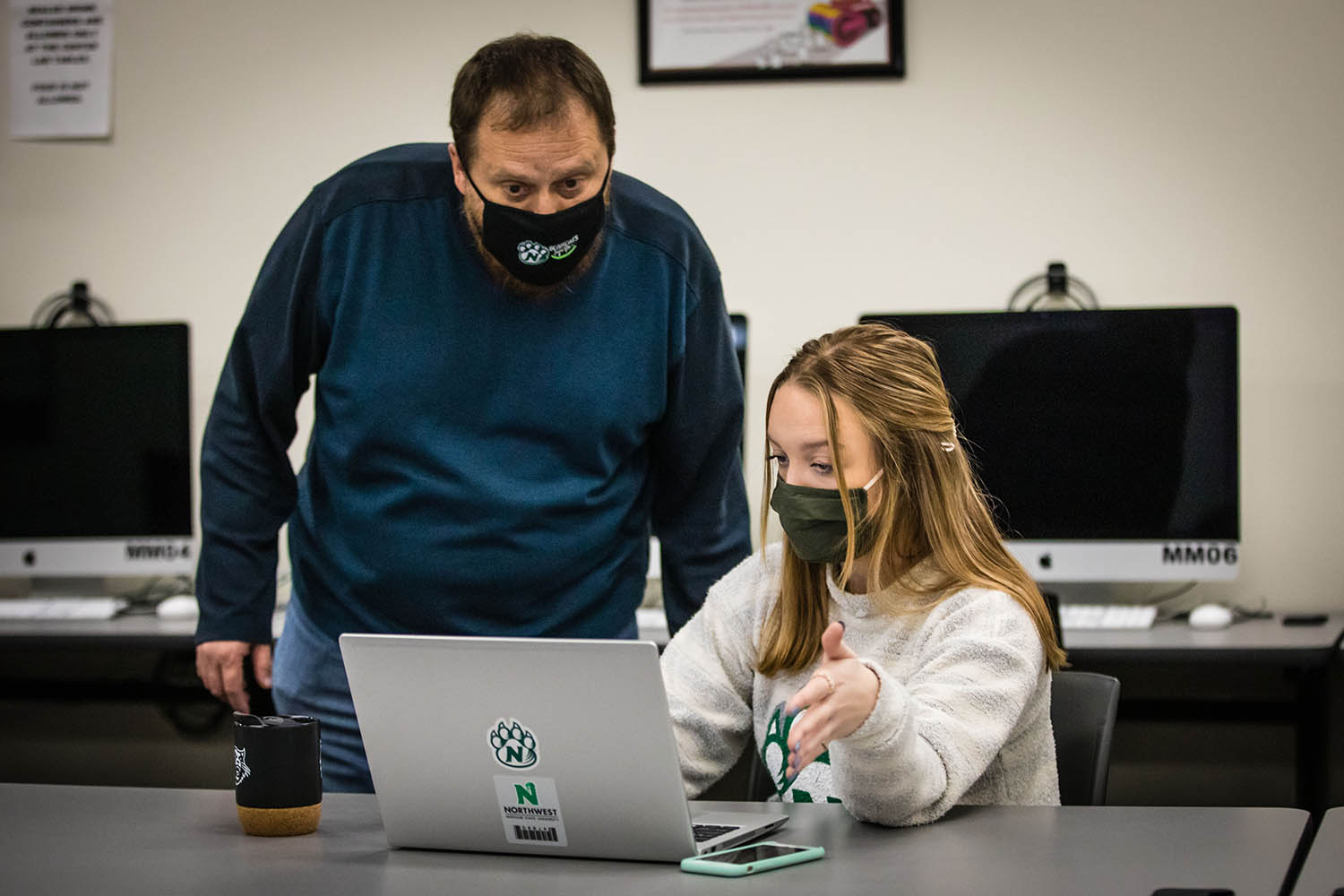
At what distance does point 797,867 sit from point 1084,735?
49 centimetres

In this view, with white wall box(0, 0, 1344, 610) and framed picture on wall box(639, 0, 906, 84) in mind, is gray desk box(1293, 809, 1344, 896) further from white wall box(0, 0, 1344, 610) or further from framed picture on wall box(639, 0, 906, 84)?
framed picture on wall box(639, 0, 906, 84)

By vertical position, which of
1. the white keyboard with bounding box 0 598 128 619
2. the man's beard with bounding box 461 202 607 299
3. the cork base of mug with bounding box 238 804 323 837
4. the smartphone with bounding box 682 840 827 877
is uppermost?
the man's beard with bounding box 461 202 607 299

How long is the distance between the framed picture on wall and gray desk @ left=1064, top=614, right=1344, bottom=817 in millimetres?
1289

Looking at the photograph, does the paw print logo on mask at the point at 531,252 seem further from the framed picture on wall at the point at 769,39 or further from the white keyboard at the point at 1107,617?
the framed picture on wall at the point at 769,39

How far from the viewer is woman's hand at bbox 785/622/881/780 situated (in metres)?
1.08

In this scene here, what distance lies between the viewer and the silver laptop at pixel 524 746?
1.08 m

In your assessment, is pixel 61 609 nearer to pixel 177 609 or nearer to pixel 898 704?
pixel 177 609

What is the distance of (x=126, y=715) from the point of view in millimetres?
3496

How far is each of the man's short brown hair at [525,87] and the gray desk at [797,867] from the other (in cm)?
78

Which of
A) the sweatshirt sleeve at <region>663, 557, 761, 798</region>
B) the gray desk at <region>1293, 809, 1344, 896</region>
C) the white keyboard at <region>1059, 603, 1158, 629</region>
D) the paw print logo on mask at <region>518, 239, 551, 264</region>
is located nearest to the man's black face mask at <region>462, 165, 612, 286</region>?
the paw print logo on mask at <region>518, 239, 551, 264</region>

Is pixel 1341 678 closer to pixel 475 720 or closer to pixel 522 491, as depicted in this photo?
pixel 522 491

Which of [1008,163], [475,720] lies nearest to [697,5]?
[1008,163]

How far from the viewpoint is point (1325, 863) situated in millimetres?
1063

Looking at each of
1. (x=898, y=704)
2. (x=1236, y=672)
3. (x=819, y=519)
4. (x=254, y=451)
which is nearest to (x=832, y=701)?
(x=898, y=704)
